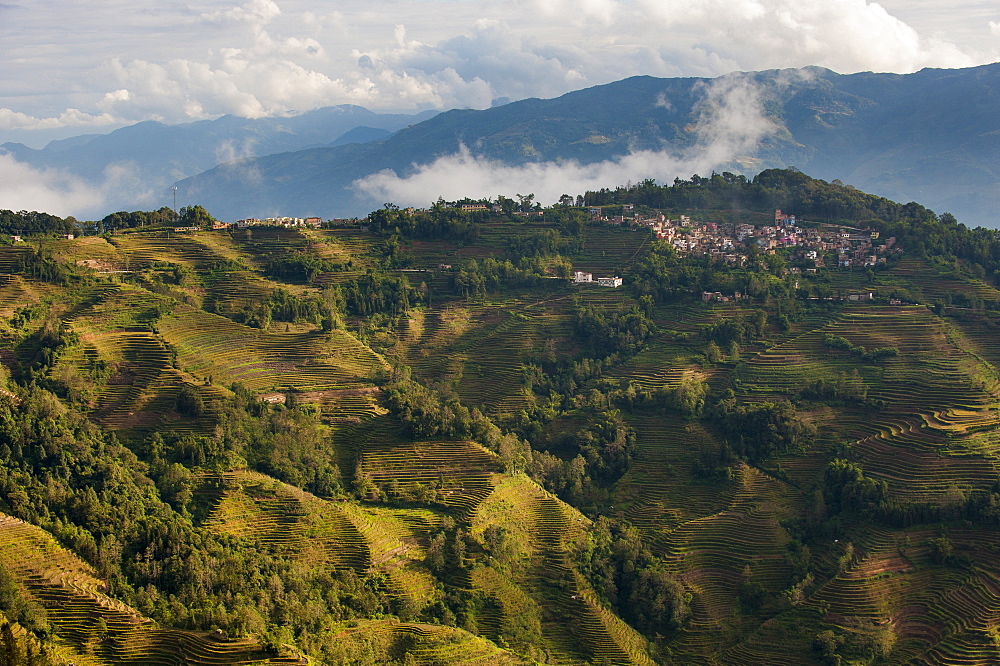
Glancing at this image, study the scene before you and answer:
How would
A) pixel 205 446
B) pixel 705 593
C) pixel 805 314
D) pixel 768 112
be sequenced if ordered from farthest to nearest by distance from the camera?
pixel 768 112, pixel 805 314, pixel 205 446, pixel 705 593

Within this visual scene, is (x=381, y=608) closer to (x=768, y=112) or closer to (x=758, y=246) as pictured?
(x=758, y=246)

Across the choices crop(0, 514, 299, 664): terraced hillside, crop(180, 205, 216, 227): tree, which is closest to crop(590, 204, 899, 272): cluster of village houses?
crop(180, 205, 216, 227): tree

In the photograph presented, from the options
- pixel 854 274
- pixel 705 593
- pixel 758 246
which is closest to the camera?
pixel 705 593

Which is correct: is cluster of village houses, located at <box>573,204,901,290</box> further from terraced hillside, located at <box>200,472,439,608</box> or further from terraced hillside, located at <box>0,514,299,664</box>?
terraced hillside, located at <box>0,514,299,664</box>

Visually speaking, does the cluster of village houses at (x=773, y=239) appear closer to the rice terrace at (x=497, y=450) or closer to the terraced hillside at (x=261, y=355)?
the rice terrace at (x=497, y=450)

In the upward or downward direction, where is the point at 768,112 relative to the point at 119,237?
upward

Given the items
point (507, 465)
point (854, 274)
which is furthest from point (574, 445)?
point (854, 274)
